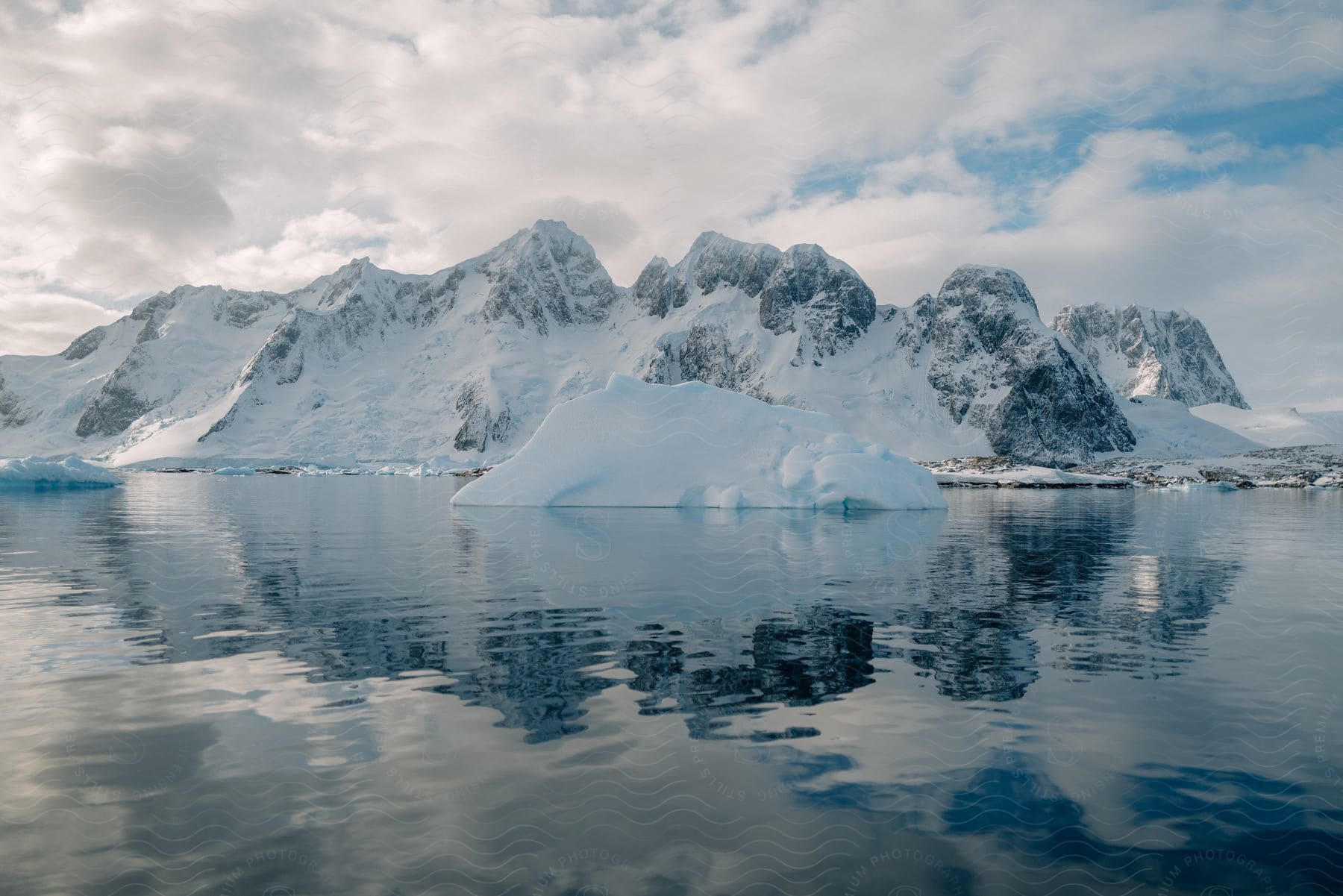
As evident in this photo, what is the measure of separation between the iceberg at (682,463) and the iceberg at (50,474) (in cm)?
5384

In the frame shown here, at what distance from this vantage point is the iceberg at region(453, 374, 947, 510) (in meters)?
52.8

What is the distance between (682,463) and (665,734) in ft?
147

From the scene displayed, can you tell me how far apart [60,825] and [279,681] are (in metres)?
4.53

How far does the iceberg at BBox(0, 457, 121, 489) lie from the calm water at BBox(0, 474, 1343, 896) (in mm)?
72472

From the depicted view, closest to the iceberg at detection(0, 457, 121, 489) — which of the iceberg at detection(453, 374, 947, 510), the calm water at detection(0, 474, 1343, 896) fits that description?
the iceberg at detection(453, 374, 947, 510)

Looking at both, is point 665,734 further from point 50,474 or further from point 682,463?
point 50,474

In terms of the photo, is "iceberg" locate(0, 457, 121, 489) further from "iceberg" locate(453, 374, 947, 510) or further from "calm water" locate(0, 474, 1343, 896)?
"calm water" locate(0, 474, 1343, 896)

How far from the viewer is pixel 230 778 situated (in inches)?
323

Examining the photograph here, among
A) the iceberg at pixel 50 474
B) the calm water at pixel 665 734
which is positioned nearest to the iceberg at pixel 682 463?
the calm water at pixel 665 734

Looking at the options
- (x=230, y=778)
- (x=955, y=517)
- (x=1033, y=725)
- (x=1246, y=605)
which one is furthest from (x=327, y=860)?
(x=955, y=517)

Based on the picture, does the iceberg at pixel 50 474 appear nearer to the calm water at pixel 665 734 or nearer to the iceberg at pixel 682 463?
the iceberg at pixel 682 463

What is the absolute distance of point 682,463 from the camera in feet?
178

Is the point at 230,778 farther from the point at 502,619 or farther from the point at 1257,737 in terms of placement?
the point at 1257,737

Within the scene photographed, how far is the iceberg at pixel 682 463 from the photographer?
52781mm
